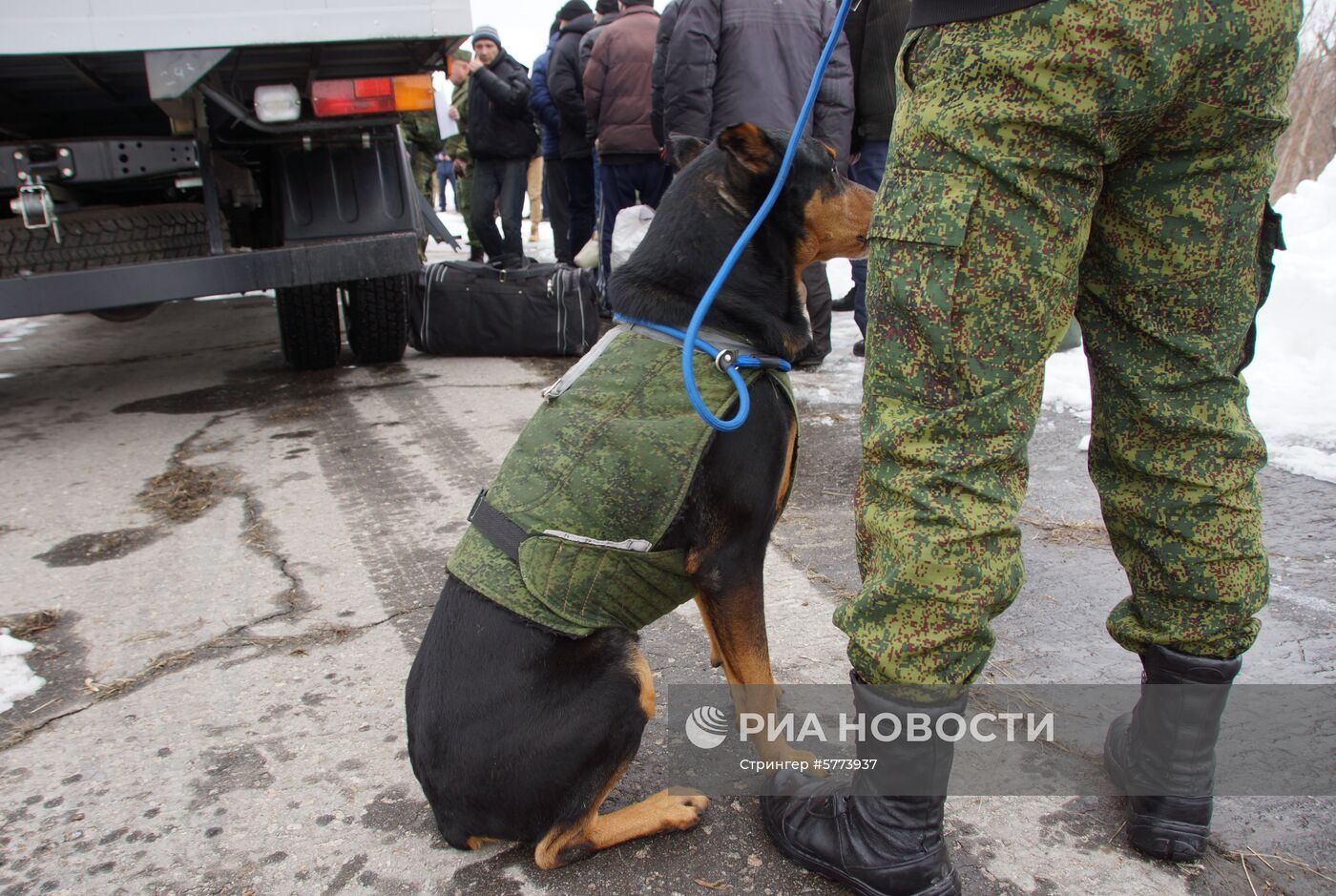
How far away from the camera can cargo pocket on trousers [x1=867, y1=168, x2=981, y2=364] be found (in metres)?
1.34

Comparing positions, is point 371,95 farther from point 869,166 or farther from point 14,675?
point 14,675

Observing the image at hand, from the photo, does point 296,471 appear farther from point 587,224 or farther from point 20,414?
point 587,224

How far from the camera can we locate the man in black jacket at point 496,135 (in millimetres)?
7645

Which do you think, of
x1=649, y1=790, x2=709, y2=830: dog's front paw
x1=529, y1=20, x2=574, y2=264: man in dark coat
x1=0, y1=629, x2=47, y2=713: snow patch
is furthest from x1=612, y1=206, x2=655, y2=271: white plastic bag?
x1=649, y1=790, x2=709, y2=830: dog's front paw

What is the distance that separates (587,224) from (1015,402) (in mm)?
6691

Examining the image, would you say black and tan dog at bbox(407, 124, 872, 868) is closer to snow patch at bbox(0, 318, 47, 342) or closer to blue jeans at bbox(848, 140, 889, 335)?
blue jeans at bbox(848, 140, 889, 335)

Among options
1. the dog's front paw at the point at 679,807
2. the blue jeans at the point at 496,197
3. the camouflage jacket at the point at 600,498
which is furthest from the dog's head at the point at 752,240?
the blue jeans at the point at 496,197

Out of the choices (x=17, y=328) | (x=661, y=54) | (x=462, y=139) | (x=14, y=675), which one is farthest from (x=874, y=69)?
(x=17, y=328)

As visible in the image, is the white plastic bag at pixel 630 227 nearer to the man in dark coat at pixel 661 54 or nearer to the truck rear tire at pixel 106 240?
the man in dark coat at pixel 661 54

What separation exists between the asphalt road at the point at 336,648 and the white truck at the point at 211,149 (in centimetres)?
73

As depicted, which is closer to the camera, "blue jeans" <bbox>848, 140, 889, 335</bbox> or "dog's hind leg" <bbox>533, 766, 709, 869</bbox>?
"dog's hind leg" <bbox>533, 766, 709, 869</bbox>

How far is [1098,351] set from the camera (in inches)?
64.2

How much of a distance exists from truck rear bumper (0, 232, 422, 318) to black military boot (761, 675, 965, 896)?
12.2 feet

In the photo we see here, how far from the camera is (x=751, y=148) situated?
194 cm
